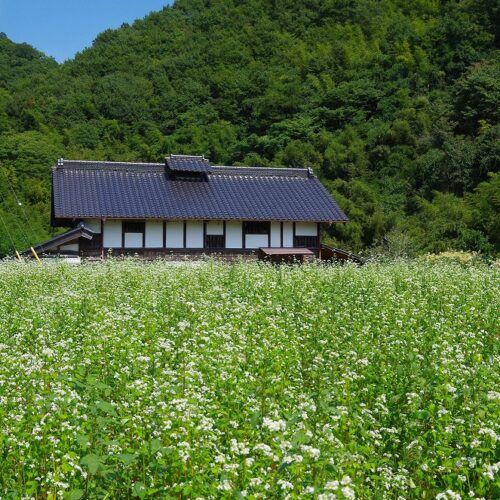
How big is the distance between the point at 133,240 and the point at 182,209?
7.51 ft

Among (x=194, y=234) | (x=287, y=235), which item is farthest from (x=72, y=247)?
(x=287, y=235)

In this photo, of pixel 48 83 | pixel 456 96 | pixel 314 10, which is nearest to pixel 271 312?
pixel 456 96

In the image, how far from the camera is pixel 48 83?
62.4 m

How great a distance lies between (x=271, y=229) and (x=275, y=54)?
141ft

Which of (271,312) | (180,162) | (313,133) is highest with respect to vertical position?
(313,133)

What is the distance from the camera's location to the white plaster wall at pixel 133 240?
87.5 ft

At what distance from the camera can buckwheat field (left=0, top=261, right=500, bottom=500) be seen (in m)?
3.97

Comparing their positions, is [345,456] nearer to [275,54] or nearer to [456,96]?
[456,96]

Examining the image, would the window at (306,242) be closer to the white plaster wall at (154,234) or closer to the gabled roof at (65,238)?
the white plaster wall at (154,234)

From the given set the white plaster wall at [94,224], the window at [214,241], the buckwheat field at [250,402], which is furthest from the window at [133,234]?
the buckwheat field at [250,402]

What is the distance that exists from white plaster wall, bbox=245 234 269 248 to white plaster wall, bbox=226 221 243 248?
333 mm

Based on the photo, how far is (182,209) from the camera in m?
26.9

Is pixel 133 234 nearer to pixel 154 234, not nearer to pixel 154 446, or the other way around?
pixel 154 234

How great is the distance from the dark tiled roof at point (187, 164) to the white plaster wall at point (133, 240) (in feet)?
12.4
